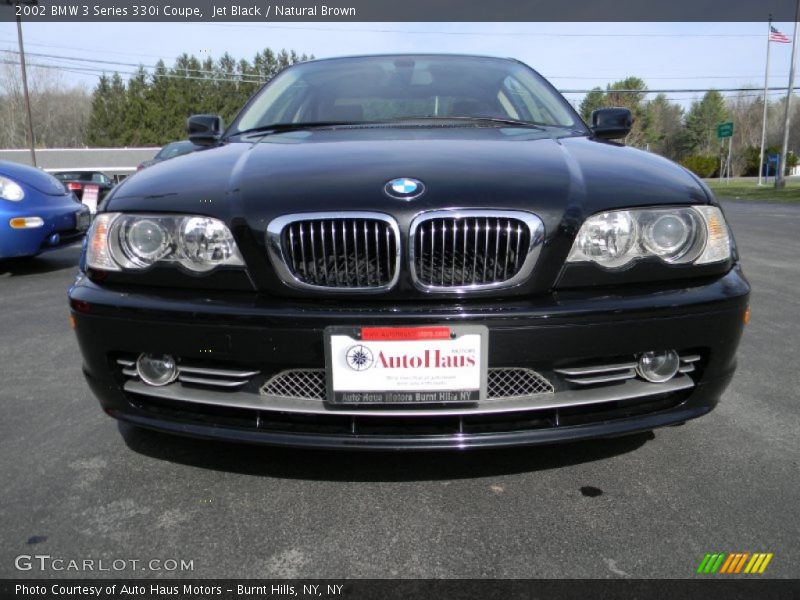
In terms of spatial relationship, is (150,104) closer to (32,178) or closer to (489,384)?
(32,178)

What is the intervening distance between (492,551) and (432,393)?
16.8 inches

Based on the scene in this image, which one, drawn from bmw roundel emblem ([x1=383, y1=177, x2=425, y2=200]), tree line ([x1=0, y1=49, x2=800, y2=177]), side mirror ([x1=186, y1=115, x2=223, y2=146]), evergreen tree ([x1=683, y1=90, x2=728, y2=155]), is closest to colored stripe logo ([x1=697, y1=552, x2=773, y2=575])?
bmw roundel emblem ([x1=383, y1=177, x2=425, y2=200])

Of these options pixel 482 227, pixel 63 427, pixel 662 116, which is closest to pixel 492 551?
pixel 482 227

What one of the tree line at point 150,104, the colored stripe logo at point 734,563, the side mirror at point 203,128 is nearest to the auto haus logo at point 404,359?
the colored stripe logo at point 734,563

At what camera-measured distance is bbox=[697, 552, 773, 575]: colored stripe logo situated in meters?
1.59

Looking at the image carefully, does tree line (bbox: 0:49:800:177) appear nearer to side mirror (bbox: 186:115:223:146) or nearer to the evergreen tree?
the evergreen tree

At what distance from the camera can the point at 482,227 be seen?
1771 millimetres

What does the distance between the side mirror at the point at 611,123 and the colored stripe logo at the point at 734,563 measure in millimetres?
1686

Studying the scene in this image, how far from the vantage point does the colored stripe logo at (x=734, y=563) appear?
1.59 metres

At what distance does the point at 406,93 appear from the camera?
304 centimetres

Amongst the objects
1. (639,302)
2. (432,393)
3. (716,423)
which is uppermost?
(639,302)

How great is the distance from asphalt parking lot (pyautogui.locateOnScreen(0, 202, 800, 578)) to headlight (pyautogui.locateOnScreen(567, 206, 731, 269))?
2.30ft

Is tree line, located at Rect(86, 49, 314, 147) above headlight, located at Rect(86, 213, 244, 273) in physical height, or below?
above
